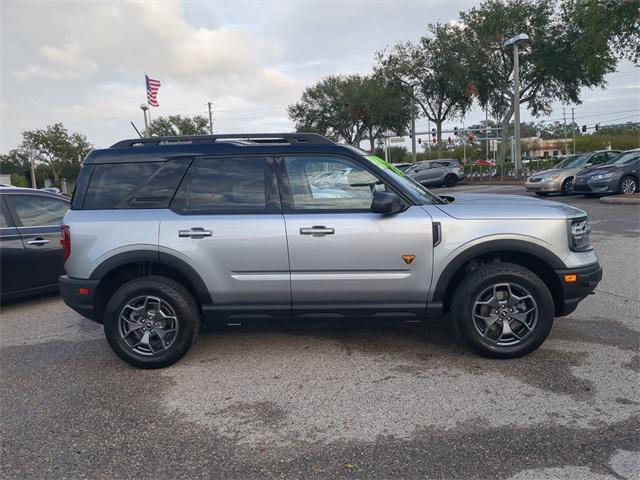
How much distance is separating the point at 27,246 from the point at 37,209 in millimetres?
634

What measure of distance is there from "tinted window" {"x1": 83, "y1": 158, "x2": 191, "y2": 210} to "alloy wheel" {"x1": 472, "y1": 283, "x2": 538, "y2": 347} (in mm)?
2702

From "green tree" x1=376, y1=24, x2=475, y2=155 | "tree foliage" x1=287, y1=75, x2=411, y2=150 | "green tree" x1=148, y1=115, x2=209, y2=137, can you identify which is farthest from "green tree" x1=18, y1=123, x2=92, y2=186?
"green tree" x1=376, y1=24, x2=475, y2=155

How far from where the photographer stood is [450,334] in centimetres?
472

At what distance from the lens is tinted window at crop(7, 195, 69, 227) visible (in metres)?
6.23

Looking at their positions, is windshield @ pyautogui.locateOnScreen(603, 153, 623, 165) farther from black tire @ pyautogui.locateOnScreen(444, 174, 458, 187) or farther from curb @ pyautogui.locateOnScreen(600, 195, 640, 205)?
black tire @ pyautogui.locateOnScreen(444, 174, 458, 187)

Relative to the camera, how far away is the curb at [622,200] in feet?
44.3

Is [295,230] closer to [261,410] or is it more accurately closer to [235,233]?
[235,233]

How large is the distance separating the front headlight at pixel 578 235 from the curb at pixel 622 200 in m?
11.3

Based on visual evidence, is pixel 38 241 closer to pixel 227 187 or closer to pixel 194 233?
pixel 194 233

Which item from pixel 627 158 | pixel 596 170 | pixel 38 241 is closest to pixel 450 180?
pixel 596 170

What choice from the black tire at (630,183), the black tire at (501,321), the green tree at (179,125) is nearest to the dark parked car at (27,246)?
the black tire at (501,321)

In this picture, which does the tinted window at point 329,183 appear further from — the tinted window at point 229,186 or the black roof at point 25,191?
the black roof at point 25,191

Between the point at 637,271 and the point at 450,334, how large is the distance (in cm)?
371

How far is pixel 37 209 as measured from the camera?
645 centimetres
